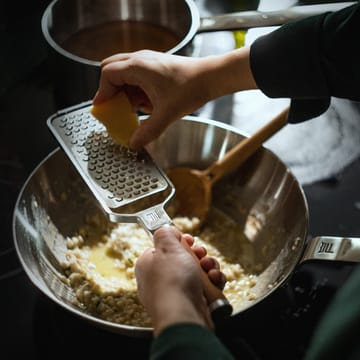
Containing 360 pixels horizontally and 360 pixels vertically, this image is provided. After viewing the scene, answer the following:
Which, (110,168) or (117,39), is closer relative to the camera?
(110,168)

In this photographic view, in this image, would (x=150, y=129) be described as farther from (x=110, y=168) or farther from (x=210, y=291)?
(x=210, y=291)

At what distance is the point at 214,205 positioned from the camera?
3.26 ft

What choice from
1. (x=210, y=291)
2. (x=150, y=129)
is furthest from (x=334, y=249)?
(x=150, y=129)

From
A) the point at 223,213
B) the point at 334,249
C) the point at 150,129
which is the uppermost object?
the point at 150,129

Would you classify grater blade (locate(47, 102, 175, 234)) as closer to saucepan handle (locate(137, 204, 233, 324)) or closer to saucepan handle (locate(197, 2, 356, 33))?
saucepan handle (locate(137, 204, 233, 324))

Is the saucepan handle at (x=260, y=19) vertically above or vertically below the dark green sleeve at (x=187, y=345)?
above

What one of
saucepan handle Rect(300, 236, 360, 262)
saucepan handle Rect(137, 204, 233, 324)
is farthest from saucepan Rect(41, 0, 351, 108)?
saucepan handle Rect(300, 236, 360, 262)

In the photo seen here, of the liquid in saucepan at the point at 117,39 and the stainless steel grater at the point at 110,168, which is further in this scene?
→ the liquid in saucepan at the point at 117,39

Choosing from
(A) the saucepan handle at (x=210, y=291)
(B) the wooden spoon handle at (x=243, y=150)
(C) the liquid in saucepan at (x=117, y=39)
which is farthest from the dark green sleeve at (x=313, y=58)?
(C) the liquid in saucepan at (x=117, y=39)

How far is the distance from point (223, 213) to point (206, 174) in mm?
83

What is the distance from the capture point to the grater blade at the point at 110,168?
735 mm

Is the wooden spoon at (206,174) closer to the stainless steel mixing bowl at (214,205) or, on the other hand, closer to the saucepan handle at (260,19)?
the stainless steel mixing bowl at (214,205)

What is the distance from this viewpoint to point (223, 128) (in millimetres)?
950

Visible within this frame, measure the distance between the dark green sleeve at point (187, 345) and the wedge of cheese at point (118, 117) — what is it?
35 centimetres
